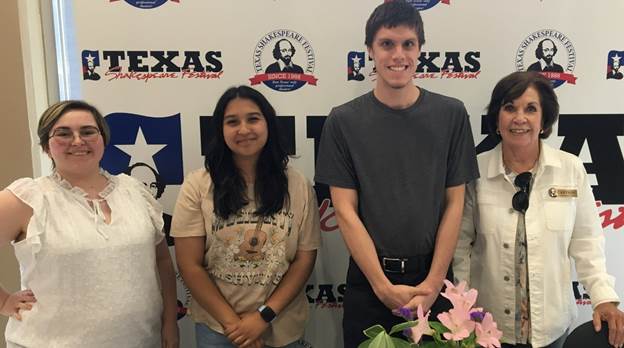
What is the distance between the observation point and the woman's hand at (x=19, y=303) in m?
1.62

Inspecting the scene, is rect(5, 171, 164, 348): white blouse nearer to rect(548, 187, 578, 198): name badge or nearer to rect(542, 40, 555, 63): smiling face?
rect(548, 187, 578, 198): name badge

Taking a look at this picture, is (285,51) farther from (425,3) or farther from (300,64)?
(425,3)

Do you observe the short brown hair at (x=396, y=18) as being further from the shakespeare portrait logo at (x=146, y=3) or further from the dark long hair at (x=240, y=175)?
the shakespeare portrait logo at (x=146, y=3)

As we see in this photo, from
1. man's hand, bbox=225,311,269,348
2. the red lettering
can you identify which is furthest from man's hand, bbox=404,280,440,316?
the red lettering

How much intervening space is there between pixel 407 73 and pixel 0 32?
1.75m

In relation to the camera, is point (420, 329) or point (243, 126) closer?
point (420, 329)

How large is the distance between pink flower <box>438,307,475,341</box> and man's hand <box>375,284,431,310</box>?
0.69 metres

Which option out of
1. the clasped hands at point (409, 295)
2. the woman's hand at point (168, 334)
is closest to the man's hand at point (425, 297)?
the clasped hands at point (409, 295)

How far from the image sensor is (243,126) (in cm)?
186

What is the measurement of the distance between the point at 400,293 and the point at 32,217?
1188 millimetres

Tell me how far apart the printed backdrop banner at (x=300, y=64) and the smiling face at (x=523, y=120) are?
17.5 inches

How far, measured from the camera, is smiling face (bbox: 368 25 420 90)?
1.74 m

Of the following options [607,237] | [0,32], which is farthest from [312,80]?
[607,237]

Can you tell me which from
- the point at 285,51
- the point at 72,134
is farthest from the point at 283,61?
the point at 72,134
